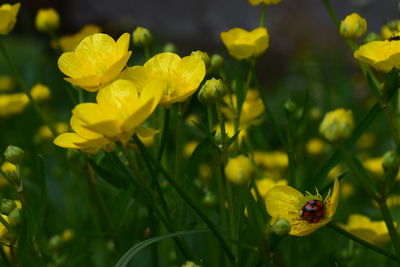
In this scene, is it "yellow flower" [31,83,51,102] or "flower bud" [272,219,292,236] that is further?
"yellow flower" [31,83,51,102]

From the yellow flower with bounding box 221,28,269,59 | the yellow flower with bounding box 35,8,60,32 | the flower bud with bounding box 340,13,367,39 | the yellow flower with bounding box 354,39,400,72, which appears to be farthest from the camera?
the yellow flower with bounding box 35,8,60,32

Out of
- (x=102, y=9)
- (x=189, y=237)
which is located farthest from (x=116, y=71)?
(x=102, y=9)

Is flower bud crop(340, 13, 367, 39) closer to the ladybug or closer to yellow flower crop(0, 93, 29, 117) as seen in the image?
the ladybug

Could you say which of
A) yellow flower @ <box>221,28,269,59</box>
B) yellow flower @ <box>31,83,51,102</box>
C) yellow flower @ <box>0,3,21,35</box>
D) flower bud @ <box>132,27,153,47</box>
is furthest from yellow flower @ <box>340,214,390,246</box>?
yellow flower @ <box>31,83,51,102</box>

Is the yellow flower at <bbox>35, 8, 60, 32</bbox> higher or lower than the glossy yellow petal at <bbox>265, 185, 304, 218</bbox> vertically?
higher

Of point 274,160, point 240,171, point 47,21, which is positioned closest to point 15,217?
point 240,171

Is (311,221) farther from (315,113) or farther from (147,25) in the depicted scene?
(147,25)

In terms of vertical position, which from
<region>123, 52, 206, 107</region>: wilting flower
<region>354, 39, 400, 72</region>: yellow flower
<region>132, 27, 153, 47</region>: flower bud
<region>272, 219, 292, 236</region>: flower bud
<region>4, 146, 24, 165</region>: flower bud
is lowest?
<region>4, 146, 24, 165</region>: flower bud

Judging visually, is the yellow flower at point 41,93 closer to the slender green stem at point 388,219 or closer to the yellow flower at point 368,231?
the yellow flower at point 368,231
